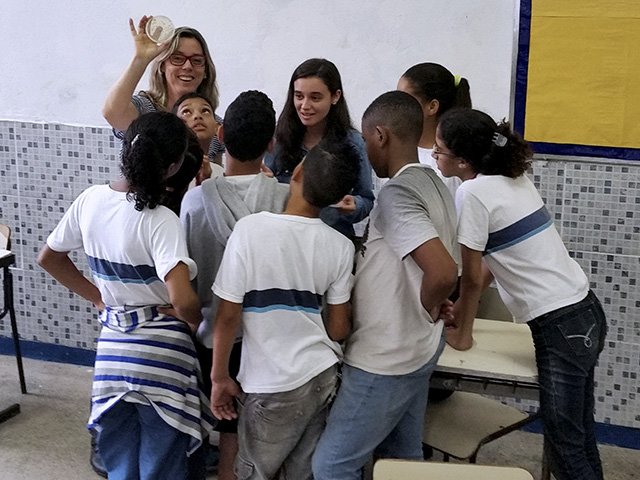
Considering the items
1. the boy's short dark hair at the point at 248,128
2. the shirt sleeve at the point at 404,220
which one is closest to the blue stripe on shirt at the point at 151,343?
the boy's short dark hair at the point at 248,128

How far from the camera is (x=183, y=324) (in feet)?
7.32

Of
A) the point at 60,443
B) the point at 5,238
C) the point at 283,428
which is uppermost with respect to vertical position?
the point at 5,238

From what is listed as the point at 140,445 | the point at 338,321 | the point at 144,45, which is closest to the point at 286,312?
the point at 338,321

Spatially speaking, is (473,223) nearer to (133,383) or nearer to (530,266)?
(530,266)

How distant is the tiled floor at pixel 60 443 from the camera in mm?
3141

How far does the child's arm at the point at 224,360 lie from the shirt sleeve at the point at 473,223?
25.1 inches

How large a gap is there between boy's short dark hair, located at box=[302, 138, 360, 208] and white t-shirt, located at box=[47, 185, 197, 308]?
358 millimetres

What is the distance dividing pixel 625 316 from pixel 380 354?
5.12 ft

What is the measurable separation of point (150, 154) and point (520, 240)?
1.00 metres

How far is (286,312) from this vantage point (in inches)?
80.4

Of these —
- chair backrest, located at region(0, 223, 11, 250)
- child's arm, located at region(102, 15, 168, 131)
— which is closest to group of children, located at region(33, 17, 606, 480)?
child's arm, located at region(102, 15, 168, 131)

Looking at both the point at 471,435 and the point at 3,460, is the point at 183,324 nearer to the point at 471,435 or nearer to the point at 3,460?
the point at 471,435

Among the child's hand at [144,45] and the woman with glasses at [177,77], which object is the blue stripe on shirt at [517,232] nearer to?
the woman with glasses at [177,77]

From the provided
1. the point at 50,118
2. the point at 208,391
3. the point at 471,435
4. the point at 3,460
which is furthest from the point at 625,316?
the point at 50,118
